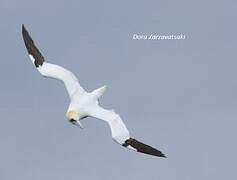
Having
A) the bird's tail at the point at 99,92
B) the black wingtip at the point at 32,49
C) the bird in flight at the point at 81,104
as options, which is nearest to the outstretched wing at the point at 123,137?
the bird in flight at the point at 81,104

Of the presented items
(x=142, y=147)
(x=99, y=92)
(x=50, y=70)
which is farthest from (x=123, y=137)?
(x=50, y=70)

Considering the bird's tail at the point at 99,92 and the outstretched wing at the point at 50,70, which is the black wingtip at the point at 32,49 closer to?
the outstretched wing at the point at 50,70

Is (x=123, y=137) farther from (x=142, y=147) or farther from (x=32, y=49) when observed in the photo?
(x=32, y=49)

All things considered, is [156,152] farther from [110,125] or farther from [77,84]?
[77,84]

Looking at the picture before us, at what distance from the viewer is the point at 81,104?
118438 mm

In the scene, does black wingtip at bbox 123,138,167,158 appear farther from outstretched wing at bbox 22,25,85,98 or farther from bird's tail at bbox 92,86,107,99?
outstretched wing at bbox 22,25,85,98

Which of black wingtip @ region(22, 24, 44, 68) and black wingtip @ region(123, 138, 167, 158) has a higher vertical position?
black wingtip @ region(22, 24, 44, 68)

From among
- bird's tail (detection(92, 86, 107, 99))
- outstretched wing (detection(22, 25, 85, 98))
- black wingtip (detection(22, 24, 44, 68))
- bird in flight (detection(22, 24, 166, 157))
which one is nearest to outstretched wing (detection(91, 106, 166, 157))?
bird in flight (detection(22, 24, 166, 157))

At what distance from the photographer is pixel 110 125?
11356cm

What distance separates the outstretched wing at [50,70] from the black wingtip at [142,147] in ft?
34.6

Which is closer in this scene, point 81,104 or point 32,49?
point 81,104

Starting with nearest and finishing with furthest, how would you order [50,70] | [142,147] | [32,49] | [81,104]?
[142,147] < [81,104] < [50,70] < [32,49]

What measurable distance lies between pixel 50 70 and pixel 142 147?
16.9m

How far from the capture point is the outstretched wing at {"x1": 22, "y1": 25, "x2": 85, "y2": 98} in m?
122
